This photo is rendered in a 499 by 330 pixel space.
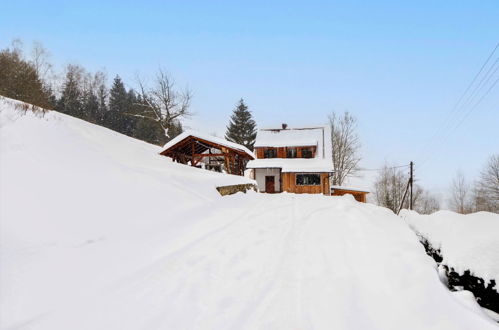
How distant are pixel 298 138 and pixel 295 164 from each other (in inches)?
166

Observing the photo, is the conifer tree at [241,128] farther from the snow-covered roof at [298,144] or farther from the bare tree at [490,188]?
the bare tree at [490,188]

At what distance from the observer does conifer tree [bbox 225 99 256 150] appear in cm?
4400

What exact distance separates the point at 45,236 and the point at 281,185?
82.0 feet

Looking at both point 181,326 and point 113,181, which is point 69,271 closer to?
point 181,326

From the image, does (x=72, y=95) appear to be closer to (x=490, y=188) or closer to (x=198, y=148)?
(x=198, y=148)

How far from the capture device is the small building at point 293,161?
2617cm

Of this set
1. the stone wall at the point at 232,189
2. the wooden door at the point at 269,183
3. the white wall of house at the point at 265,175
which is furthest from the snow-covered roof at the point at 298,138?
the stone wall at the point at 232,189

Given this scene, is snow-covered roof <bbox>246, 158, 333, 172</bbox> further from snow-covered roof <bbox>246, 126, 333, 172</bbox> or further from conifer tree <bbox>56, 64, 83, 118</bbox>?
conifer tree <bbox>56, 64, 83, 118</bbox>

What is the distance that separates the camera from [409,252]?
3.97 m

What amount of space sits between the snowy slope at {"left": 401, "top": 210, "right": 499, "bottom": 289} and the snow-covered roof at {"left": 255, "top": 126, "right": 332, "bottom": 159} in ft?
79.5

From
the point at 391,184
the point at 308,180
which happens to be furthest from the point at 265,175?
the point at 391,184

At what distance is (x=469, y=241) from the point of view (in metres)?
3.16

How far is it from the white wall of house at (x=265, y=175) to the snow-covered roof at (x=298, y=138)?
297cm

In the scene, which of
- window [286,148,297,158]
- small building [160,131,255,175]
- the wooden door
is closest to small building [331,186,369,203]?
window [286,148,297,158]
